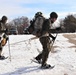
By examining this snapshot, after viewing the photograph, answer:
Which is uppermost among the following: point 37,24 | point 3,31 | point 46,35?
point 37,24

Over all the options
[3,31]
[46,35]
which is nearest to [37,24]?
[46,35]

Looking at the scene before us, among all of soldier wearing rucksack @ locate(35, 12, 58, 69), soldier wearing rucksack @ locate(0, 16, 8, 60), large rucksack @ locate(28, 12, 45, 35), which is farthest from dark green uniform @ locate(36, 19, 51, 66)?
soldier wearing rucksack @ locate(0, 16, 8, 60)

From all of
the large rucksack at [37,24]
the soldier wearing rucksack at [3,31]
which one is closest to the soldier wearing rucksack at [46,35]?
the large rucksack at [37,24]

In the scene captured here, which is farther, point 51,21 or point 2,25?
point 2,25

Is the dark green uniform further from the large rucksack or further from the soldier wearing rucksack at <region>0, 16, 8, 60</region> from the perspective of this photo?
the soldier wearing rucksack at <region>0, 16, 8, 60</region>

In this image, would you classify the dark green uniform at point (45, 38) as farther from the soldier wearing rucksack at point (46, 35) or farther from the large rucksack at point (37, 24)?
the large rucksack at point (37, 24)

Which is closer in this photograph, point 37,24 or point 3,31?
point 37,24

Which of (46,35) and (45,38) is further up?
(46,35)

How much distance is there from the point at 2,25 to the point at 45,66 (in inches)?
127

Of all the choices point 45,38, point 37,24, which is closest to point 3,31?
point 37,24

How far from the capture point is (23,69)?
10703 millimetres

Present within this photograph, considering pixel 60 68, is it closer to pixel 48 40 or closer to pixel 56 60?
pixel 48 40

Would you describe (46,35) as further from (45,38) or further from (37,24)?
(37,24)

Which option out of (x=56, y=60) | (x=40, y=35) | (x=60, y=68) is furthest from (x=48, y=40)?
(x=56, y=60)
